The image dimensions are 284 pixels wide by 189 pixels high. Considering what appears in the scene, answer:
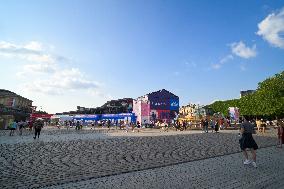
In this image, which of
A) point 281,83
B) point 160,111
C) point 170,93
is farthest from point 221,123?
point 170,93

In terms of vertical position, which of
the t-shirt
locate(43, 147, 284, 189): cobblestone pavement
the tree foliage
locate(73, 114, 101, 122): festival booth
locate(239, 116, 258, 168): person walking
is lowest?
locate(43, 147, 284, 189): cobblestone pavement

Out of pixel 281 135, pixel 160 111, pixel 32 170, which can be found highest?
pixel 160 111

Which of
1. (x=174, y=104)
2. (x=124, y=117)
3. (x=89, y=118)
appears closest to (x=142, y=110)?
(x=124, y=117)

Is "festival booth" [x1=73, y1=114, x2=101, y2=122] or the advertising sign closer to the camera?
"festival booth" [x1=73, y1=114, x2=101, y2=122]

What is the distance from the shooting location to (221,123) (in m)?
57.2

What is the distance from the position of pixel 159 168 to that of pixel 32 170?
4.41 m

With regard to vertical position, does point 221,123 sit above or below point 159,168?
above

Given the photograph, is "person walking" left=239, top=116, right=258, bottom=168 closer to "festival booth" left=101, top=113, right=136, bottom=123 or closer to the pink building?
the pink building

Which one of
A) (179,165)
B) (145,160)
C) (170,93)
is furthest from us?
(170,93)

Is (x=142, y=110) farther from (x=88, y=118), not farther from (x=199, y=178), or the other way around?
(x=199, y=178)

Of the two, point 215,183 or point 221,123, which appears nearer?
point 215,183

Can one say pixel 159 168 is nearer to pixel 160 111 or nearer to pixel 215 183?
pixel 215 183

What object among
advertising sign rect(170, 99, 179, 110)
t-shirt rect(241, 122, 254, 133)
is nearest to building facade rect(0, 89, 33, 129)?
advertising sign rect(170, 99, 179, 110)

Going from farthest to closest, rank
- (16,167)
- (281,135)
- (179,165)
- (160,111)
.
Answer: (160,111) < (281,135) < (179,165) < (16,167)
